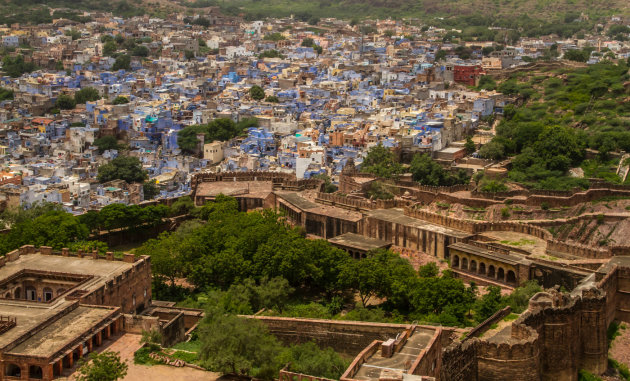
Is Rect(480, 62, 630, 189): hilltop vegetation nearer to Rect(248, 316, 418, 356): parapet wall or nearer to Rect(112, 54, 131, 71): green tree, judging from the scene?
Rect(248, 316, 418, 356): parapet wall

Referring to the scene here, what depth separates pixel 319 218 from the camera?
34.0 meters

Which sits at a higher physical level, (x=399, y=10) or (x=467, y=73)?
(x=399, y=10)

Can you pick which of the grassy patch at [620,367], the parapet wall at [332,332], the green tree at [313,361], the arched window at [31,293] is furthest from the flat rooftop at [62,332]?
the grassy patch at [620,367]

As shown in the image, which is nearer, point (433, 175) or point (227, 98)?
point (433, 175)

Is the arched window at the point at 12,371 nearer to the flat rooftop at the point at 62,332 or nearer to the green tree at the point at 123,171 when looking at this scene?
the flat rooftop at the point at 62,332

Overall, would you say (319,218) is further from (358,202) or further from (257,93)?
(257,93)

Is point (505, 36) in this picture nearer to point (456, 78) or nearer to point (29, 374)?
point (456, 78)

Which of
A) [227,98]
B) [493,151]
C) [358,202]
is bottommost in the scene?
[358,202]

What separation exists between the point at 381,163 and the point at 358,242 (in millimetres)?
12956

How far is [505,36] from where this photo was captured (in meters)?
96.3

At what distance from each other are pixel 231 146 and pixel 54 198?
1431 cm

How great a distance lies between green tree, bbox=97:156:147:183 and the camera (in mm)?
46747

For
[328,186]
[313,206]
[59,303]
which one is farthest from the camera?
[328,186]

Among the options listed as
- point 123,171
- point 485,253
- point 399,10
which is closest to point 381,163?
point 123,171
